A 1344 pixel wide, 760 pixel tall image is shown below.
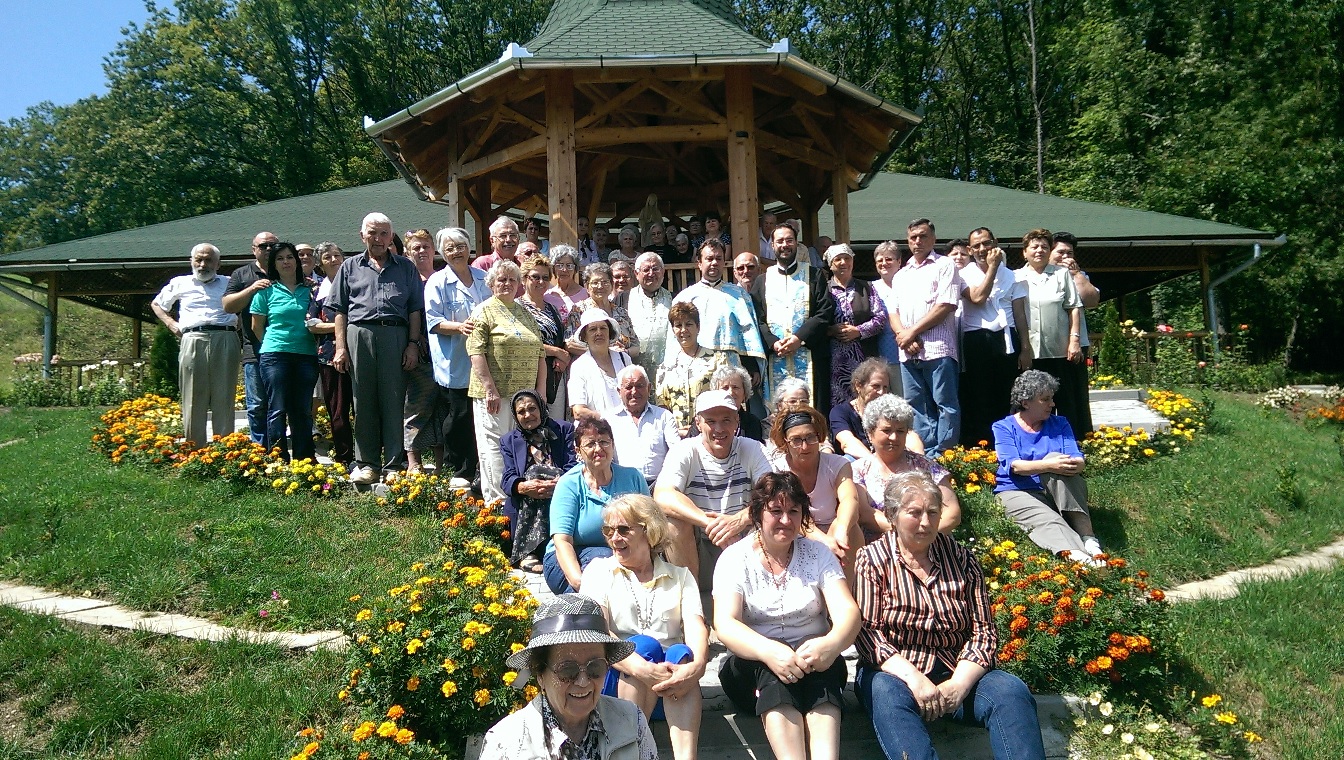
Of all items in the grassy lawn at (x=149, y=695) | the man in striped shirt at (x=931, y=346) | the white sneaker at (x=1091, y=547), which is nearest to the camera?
the grassy lawn at (x=149, y=695)

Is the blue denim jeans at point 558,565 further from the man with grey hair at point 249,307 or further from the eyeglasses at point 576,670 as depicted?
the man with grey hair at point 249,307

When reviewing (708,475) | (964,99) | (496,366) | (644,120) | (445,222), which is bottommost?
(708,475)

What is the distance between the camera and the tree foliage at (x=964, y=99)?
22.6 m

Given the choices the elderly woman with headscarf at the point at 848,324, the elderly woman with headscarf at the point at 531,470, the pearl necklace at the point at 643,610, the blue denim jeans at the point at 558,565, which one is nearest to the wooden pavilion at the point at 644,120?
the elderly woman with headscarf at the point at 848,324

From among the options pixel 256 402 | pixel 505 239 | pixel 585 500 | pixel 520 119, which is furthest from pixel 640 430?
pixel 520 119

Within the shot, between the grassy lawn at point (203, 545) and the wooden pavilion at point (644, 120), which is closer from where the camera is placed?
the grassy lawn at point (203, 545)

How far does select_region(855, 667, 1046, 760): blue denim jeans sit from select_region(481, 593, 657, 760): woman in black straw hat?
1049 mm

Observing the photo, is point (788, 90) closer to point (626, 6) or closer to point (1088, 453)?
point (626, 6)

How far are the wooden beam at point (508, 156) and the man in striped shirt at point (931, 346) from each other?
4.02m

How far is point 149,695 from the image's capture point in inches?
165

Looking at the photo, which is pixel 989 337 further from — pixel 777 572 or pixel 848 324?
pixel 777 572

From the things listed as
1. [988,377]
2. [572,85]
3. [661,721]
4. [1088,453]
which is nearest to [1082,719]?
[661,721]

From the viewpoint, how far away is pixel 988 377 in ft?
23.7

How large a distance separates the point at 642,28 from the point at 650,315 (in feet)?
13.3
